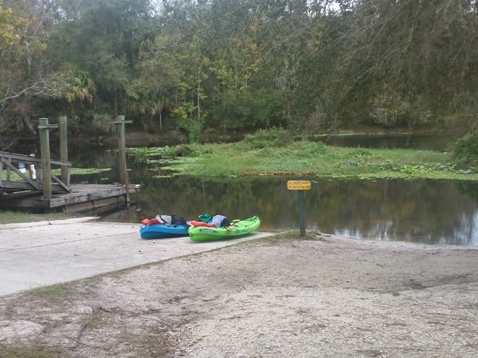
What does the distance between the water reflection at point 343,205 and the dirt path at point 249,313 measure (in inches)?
304

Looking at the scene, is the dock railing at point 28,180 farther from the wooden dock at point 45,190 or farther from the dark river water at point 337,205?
the dark river water at point 337,205

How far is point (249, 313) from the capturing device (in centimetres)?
511

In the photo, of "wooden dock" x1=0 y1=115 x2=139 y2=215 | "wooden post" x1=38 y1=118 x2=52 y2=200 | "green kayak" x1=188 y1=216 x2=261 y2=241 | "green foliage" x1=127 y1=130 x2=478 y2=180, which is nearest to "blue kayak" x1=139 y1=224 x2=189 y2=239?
"green kayak" x1=188 y1=216 x2=261 y2=241

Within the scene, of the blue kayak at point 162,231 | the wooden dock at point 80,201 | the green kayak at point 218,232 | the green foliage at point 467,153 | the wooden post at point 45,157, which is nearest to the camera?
the green kayak at point 218,232

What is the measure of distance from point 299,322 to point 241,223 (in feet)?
20.8

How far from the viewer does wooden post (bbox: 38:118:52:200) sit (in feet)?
54.7

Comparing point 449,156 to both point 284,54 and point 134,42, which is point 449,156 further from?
point 134,42

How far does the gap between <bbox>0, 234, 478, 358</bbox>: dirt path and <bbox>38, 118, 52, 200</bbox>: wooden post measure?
10371 millimetres

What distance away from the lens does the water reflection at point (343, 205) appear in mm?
15414

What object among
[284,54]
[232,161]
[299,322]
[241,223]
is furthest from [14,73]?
[299,322]

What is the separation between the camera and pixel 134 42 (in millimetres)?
51156

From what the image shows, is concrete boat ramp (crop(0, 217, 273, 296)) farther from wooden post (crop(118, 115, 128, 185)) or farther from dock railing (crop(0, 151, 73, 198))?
wooden post (crop(118, 115, 128, 185))

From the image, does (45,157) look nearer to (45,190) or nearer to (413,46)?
(45,190)

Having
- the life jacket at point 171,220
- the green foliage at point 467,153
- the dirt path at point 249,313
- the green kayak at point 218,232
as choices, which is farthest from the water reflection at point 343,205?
the dirt path at point 249,313
